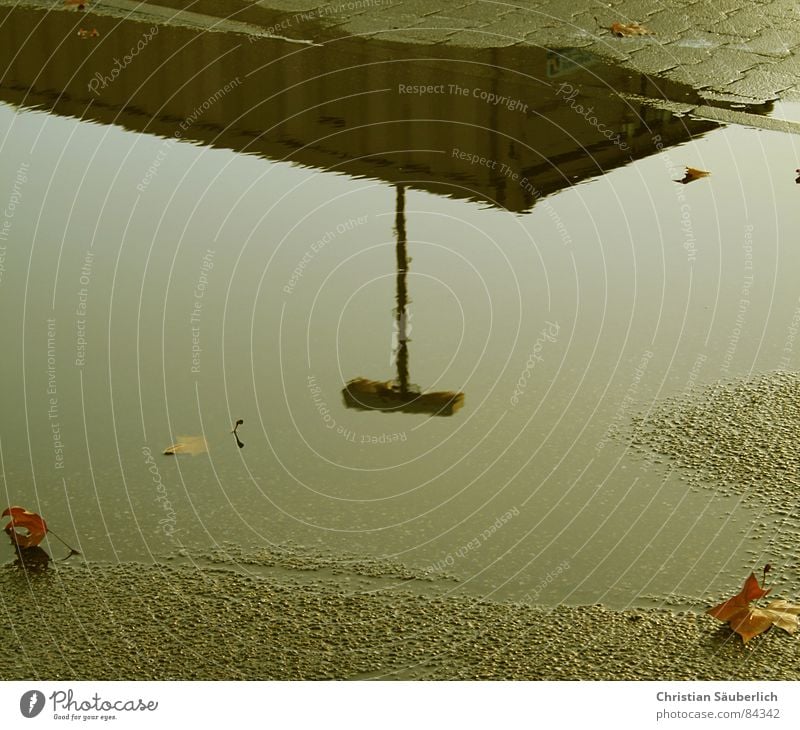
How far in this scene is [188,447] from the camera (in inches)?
116

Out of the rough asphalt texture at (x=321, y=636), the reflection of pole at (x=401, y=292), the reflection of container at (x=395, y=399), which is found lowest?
the rough asphalt texture at (x=321, y=636)

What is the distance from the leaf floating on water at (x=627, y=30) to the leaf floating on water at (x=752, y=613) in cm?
405

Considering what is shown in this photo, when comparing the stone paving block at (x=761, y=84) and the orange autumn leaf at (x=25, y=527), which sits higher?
the stone paving block at (x=761, y=84)

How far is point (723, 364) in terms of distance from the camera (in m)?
3.32

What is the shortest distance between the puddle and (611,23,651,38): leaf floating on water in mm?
432

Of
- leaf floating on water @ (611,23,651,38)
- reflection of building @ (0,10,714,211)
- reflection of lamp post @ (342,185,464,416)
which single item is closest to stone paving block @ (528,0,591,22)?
leaf floating on water @ (611,23,651,38)

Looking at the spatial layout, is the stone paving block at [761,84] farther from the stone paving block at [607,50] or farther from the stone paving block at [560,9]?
the stone paving block at [560,9]

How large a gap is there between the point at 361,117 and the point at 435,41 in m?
1.01

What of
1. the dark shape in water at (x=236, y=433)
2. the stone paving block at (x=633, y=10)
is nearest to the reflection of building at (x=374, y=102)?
the stone paving block at (x=633, y=10)

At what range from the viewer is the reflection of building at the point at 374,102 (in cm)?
461

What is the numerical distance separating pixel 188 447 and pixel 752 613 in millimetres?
1345

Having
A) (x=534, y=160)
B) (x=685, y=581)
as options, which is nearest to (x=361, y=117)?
(x=534, y=160)

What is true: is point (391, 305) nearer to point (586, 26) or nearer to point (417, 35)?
point (417, 35)

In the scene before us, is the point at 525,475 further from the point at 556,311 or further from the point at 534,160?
the point at 534,160
